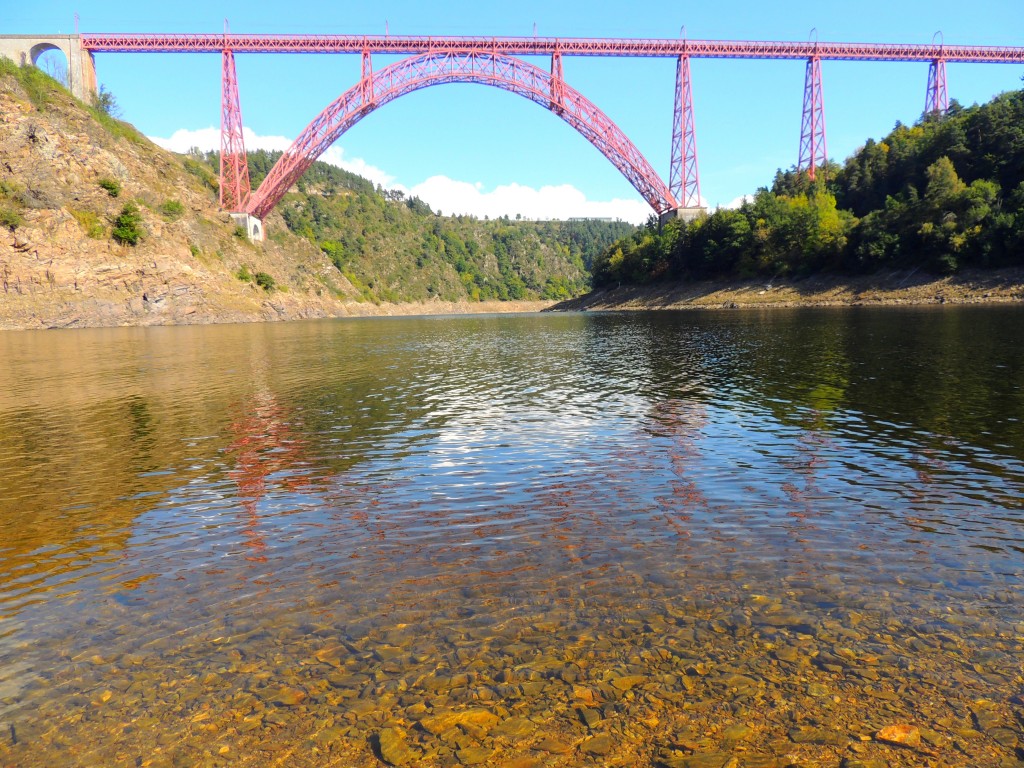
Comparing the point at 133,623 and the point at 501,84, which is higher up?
the point at 501,84

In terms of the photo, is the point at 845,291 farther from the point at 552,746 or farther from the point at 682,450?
the point at 552,746

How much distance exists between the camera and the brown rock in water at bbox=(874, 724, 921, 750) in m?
3.26

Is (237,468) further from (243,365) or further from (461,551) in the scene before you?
(243,365)

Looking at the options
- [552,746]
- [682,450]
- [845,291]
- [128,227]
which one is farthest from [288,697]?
[128,227]

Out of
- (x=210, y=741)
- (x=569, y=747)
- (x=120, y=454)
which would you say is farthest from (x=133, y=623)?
(x=120, y=454)

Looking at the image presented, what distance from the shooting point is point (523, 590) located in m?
5.04

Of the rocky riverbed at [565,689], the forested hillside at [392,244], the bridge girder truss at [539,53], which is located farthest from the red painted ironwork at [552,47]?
the rocky riverbed at [565,689]

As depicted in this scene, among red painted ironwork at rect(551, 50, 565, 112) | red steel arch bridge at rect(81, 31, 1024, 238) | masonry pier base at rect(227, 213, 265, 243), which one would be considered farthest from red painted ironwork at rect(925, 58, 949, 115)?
masonry pier base at rect(227, 213, 265, 243)

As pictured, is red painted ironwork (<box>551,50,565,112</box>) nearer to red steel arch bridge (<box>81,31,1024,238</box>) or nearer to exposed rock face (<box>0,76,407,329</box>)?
red steel arch bridge (<box>81,31,1024,238</box>)

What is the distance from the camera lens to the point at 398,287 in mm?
154125

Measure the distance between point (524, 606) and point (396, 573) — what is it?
51.8 inches

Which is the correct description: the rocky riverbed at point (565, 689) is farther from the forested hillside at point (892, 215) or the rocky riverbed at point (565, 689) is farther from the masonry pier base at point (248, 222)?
the masonry pier base at point (248, 222)

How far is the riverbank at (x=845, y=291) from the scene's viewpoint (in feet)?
165

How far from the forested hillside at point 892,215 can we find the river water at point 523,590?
5315cm
